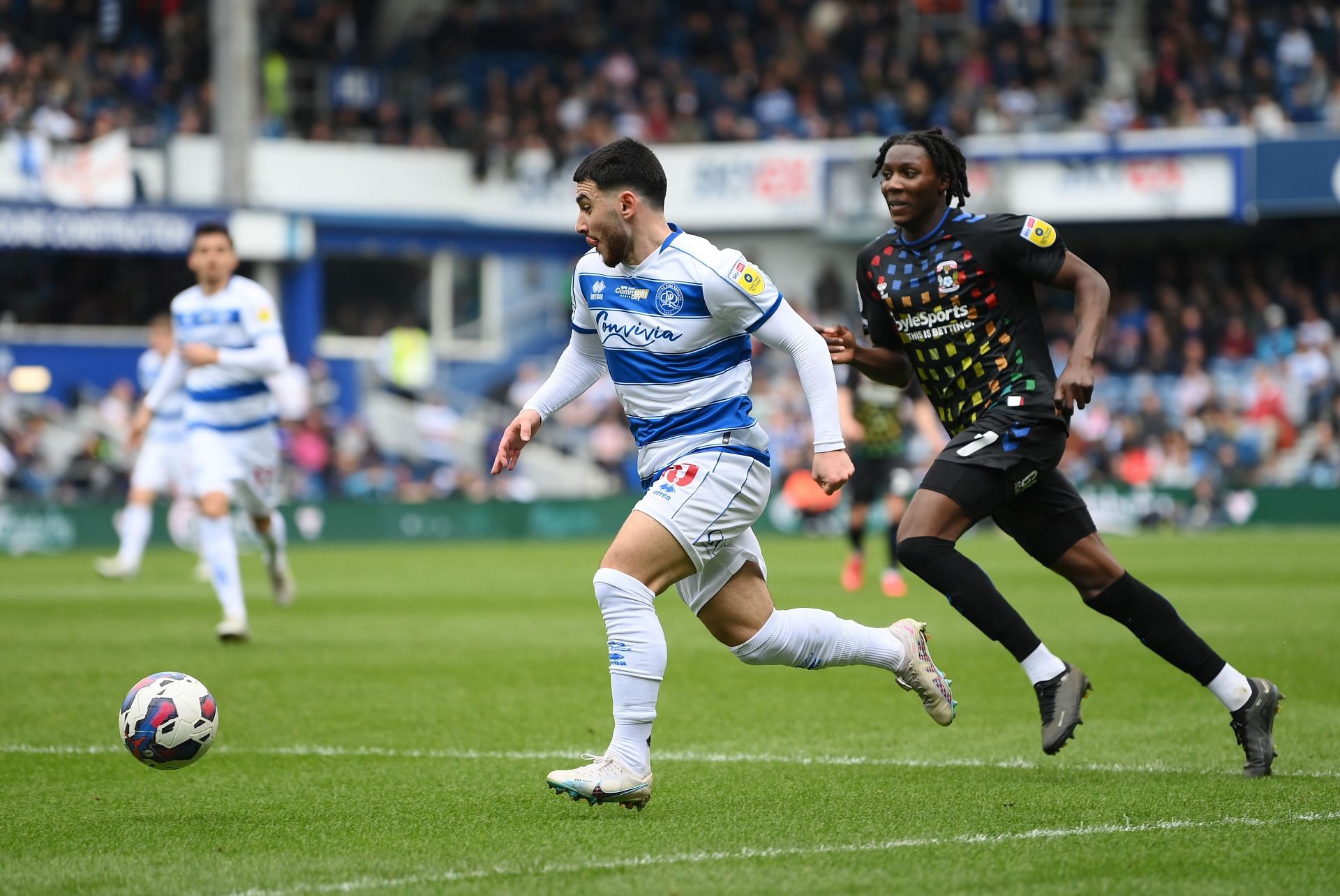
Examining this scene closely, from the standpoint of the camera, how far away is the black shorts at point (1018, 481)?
22.0 feet

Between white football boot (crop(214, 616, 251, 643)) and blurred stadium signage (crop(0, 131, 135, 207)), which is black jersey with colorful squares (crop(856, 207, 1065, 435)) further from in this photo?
blurred stadium signage (crop(0, 131, 135, 207))

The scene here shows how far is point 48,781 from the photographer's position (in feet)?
22.6

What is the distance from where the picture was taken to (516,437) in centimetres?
641

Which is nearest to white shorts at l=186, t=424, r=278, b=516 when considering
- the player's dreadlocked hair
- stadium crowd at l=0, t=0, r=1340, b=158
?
the player's dreadlocked hair

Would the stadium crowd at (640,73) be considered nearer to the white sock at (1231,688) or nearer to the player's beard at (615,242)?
the white sock at (1231,688)

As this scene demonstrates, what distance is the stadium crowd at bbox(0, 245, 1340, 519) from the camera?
28984 millimetres

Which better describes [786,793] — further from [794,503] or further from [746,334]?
[794,503]

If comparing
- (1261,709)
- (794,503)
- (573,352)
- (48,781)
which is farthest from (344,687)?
(794,503)

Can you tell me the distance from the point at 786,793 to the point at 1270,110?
2841 cm

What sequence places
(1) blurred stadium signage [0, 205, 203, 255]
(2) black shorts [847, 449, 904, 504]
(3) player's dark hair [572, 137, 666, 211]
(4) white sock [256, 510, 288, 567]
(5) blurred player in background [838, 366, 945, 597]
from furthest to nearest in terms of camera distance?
(1) blurred stadium signage [0, 205, 203, 255] < (2) black shorts [847, 449, 904, 504] < (5) blurred player in background [838, 366, 945, 597] < (4) white sock [256, 510, 288, 567] < (3) player's dark hair [572, 137, 666, 211]

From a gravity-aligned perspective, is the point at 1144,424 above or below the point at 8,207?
below

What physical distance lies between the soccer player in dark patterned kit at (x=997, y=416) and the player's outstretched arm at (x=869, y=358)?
0.01m

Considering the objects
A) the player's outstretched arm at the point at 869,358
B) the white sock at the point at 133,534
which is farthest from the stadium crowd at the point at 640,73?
the player's outstretched arm at the point at 869,358

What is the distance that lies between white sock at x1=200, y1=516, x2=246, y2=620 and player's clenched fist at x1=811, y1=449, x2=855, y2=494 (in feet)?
21.9
